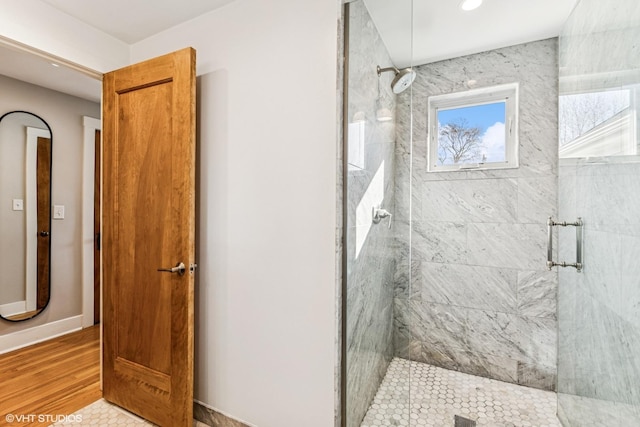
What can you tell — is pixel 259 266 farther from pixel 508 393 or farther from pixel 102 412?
pixel 508 393

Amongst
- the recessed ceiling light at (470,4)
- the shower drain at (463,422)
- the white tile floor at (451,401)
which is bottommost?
the shower drain at (463,422)

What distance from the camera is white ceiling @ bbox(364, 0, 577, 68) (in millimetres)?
1479

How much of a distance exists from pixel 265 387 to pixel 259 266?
2.07 feet

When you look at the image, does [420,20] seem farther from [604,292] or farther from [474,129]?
[604,292]

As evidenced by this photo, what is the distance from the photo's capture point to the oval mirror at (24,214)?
2664mm

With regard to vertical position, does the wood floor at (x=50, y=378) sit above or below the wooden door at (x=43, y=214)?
below

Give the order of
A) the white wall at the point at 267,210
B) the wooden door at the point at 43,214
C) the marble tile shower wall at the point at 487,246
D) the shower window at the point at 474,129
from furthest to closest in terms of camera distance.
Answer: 1. the wooden door at the point at 43,214
2. the shower window at the point at 474,129
3. the marble tile shower wall at the point at 487,246
4. the white wall at the point at 267,210

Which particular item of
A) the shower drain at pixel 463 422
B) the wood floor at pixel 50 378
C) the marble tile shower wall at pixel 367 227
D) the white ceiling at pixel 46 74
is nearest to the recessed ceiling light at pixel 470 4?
the marble tile shower wall at pixel 367 227

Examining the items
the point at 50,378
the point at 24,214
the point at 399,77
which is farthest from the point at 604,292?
the point at 24,214

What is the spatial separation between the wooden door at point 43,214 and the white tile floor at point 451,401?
3.17 m

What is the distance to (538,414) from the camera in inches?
72.3

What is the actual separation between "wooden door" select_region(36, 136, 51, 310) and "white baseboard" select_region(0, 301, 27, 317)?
0.32 ft

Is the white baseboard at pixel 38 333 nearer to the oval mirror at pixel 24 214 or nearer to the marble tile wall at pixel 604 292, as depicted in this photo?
the oval mirror at pixel 24 214

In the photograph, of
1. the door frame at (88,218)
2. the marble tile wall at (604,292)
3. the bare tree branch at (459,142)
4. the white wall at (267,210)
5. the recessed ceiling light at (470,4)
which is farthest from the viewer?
the door frame at (88,218)
